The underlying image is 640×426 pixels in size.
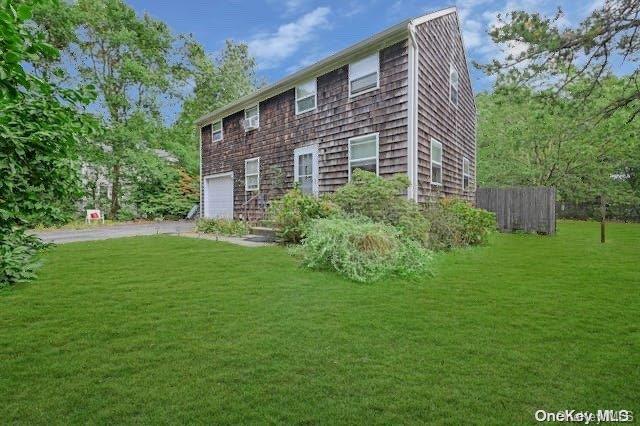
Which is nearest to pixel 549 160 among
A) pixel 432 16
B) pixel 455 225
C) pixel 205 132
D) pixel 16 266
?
pixel 432 16

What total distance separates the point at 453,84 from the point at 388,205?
21.1 feet

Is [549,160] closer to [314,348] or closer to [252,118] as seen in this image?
[252,118]

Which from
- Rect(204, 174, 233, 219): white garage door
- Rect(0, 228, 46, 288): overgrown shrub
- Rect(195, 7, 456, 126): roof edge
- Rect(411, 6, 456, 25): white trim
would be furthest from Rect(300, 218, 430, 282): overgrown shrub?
Rect(204, 174, 233, 219): white garage door

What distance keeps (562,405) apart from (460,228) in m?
7.30

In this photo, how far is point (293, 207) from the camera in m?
8.77

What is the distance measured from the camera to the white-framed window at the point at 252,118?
46.3ft

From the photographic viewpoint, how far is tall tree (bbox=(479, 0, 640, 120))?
4926 millimetres

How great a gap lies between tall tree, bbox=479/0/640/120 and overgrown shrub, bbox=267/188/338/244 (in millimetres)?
4246

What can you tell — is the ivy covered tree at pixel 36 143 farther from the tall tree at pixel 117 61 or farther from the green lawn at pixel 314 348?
the tall tree at pixel 117 61

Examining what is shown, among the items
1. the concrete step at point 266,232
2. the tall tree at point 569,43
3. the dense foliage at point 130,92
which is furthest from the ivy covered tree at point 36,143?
the dense foliage at point 130,92

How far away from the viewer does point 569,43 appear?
16.9ft

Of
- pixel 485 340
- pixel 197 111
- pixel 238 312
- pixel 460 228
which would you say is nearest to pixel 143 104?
pixel 197 111

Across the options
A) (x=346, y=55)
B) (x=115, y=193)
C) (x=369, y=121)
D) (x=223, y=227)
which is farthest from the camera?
(x=115, y=193)

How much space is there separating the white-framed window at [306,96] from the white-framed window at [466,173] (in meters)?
5.91
